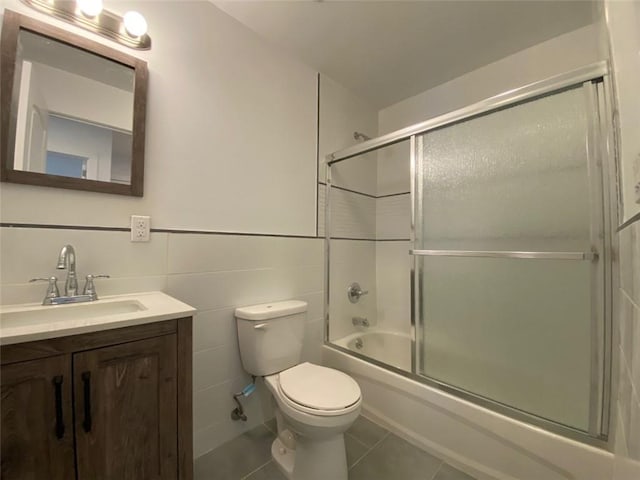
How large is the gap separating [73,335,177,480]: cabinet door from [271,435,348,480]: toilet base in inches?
22.4

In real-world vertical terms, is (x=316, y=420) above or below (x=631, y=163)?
below

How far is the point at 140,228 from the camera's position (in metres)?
1.18

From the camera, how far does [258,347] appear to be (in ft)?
4.58

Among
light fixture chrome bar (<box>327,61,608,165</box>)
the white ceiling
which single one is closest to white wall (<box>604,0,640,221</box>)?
light fixture chrome bar (<box>327,61,608,165</box>)

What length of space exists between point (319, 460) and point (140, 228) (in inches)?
51.8

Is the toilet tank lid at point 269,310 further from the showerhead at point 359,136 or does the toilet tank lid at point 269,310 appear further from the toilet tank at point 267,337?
the showerhead at point 359,136

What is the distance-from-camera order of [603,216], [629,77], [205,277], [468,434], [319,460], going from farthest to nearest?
[205,277], [468,434], [319,460], [603,216], [629,77]

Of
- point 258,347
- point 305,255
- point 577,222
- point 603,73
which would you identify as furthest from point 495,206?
point 258,347

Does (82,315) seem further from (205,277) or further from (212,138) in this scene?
(212,138)

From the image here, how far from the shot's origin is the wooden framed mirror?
953 mm

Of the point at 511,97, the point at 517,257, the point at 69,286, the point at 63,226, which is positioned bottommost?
the point at 69,286

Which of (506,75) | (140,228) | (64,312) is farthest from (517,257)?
(64,312)

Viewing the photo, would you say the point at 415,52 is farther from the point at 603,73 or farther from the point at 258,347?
the point at 258,347

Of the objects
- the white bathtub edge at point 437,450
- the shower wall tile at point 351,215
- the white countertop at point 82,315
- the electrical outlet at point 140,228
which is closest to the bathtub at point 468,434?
the white bathtub edge at point 437,450
